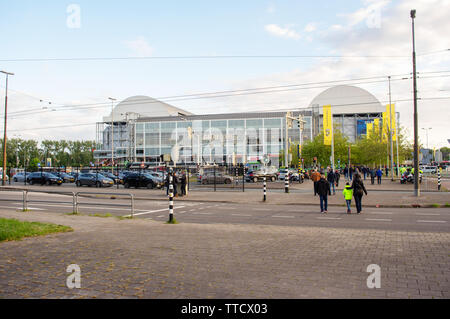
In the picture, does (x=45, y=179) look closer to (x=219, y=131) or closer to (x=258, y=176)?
(x=258, y=176)

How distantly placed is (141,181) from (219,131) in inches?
2268

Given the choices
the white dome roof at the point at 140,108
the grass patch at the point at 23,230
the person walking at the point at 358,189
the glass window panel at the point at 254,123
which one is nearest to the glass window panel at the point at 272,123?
the glass window panel at the point at 254,123

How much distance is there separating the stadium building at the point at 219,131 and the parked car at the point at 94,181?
137 feet

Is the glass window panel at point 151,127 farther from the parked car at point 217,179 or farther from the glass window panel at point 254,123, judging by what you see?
the parked car at point 217,179

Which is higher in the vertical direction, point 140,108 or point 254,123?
point 140,108

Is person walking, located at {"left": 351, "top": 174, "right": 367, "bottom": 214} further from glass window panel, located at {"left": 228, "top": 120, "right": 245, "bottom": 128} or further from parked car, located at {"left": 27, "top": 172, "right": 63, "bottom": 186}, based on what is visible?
glass window panel, located at {"left": 228, "top": 120, "right": 245, "bottom": 128}

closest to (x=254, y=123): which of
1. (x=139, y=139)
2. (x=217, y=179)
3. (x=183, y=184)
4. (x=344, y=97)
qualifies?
(x=139, y=139)

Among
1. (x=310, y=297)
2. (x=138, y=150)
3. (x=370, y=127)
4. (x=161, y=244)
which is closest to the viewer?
(x=310, y=297)

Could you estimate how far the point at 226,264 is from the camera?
244 inches

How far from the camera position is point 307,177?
51.8 m

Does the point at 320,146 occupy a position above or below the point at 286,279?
above
